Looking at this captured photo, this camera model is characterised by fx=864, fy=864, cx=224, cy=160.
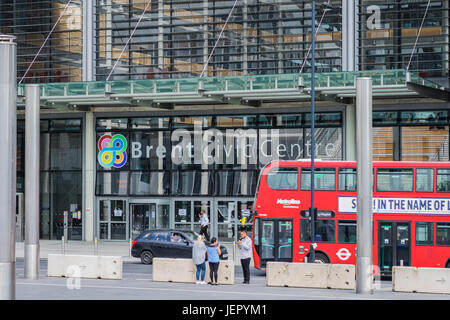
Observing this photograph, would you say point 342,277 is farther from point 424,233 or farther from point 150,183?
point 150,183

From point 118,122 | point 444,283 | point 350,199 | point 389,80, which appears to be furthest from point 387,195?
point 118,122

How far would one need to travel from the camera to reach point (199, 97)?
3931 cm

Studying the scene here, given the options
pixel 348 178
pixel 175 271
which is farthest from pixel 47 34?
pixel 175 271

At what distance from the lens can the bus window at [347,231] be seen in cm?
2791

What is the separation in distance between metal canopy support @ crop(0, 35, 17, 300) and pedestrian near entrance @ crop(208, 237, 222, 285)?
13.5 meters

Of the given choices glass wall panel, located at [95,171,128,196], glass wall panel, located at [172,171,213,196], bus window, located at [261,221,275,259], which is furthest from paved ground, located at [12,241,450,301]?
glass wall panel, located at [95,171,128,196]

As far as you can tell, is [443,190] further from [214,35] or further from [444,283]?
[214,35]

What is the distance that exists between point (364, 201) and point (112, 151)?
24707mm

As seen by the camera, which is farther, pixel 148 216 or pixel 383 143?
pixel 148 216

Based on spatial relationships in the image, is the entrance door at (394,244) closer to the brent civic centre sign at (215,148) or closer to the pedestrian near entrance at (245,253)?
the pedestrian near entrance at (245,253)

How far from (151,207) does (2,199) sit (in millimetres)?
32812

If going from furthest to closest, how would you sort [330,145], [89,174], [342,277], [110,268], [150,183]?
[89,174] → [150,183] → [330,145] → [110,268] → [342,277]

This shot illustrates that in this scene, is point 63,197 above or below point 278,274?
above

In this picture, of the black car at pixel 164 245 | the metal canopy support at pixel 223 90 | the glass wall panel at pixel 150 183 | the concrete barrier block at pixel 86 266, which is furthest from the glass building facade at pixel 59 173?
the concrete barrier block at pixel 86 266
